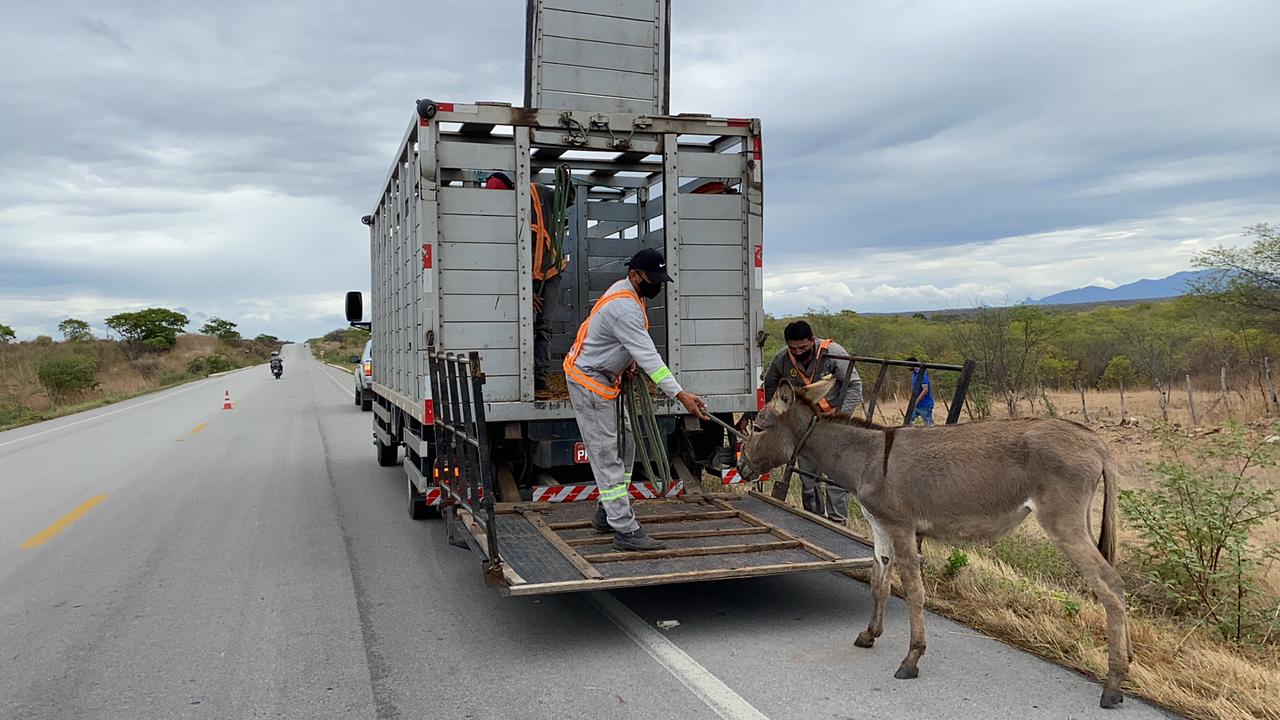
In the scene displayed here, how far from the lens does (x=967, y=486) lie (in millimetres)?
4539

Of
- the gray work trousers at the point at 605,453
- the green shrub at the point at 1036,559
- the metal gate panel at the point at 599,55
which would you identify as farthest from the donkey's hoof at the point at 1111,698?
the metal gate panel at the point at 599,55

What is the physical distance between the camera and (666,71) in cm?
809

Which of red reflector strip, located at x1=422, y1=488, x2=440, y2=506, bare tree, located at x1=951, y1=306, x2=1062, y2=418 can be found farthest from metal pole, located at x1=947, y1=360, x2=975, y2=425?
bare tree, located at x1=951, y1=306, x2=1062, y2=418

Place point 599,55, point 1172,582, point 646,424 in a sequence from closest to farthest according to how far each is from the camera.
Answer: point 1172,582
point 646,424
point 599,55

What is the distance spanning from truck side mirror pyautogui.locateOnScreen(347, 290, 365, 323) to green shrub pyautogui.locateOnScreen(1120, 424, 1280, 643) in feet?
36.0

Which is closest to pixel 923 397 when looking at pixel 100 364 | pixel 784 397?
pixel 784 397

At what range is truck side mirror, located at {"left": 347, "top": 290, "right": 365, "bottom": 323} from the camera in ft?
45.9

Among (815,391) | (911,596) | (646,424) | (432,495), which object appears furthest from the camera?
(432,495)

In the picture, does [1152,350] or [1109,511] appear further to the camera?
[1152,350]

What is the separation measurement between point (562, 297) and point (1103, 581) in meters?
5.51

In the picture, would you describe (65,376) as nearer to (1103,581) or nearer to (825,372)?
(825,372)

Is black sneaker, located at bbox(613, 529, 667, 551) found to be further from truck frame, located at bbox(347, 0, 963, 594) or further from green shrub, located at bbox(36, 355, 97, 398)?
green shrub, located at bbox(36, 355, 97, 398)

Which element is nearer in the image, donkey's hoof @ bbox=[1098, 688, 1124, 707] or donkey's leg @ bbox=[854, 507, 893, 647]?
donkey's hoof @ bbox=[1098, 688, 1124, 707]

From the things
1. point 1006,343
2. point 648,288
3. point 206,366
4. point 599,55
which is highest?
point 599,55
